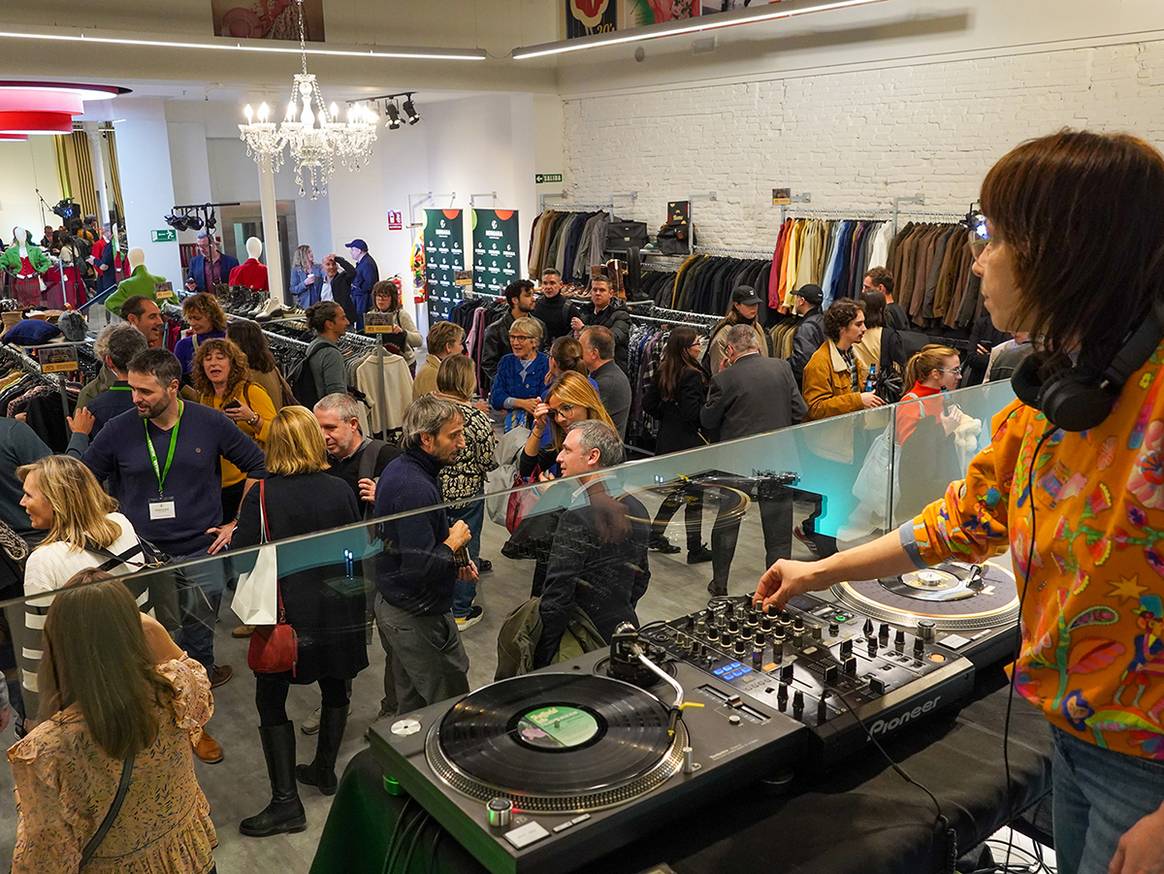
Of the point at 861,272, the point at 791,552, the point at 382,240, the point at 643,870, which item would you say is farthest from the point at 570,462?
the point at 382,240

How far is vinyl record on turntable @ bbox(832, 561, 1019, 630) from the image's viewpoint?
2.23 metres

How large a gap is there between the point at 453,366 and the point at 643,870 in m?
3.73

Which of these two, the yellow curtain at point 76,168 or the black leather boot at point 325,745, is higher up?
the yellow curtain at point 76,168

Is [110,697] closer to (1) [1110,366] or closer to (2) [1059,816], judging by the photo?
(2) [1059,816]

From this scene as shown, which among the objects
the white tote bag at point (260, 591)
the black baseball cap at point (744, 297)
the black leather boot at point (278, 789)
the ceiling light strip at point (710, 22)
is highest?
the ceiling light strip at point (710, 22)

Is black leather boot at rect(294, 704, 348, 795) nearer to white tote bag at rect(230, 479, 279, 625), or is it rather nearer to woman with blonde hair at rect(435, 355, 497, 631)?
white tote bag at rect(230, 479, 279, 625)

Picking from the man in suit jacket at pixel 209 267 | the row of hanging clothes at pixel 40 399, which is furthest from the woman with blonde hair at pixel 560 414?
the man in suit jacket at pixel 209 267

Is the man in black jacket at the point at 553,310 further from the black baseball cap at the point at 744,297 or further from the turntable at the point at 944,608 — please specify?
the turntable at the point at 944,608

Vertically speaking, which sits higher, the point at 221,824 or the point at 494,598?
the point at 494,598

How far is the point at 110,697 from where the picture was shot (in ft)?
6.67

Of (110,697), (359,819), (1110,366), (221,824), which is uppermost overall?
(1110,366)

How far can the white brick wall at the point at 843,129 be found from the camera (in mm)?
7676

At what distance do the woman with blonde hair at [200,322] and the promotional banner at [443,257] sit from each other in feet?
23.7

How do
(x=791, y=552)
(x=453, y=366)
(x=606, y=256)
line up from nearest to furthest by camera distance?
(x=791, y=552), (x=453, y=366), (x=606, y=256)
